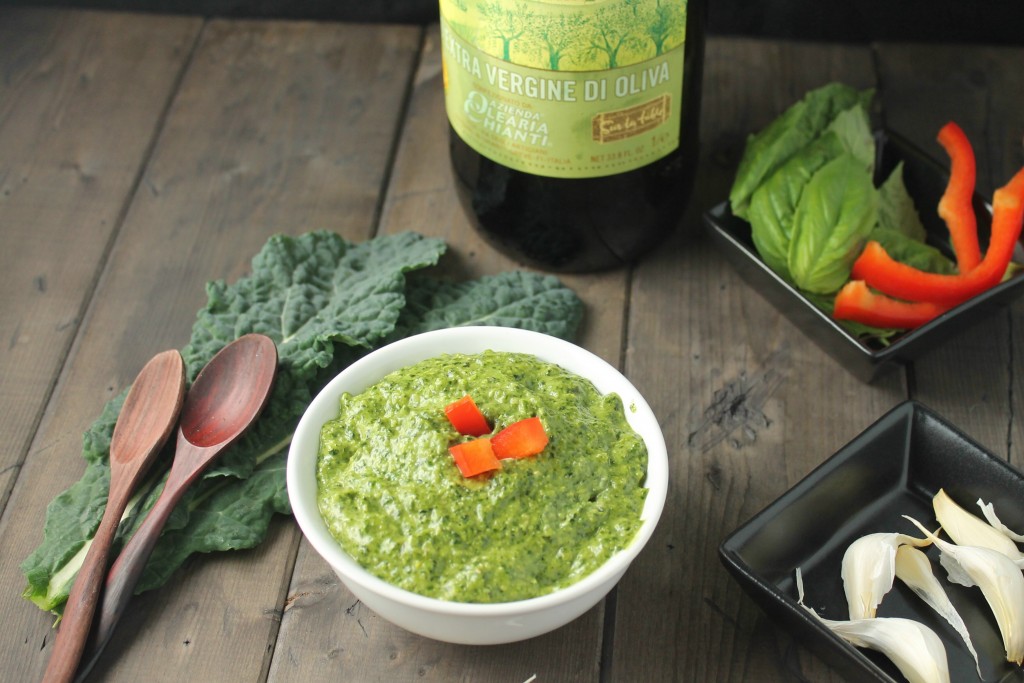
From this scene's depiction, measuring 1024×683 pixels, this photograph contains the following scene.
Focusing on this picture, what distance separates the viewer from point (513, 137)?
1585 mm

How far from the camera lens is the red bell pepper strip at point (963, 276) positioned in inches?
62.4

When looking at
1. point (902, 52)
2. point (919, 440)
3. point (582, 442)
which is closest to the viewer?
point (582, 442)

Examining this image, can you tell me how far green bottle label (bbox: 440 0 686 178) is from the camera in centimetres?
146

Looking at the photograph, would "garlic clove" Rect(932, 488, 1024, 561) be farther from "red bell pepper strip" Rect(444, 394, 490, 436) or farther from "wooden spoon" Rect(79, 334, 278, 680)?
"wooden spoon" Rect(79, 334, 278, 680)

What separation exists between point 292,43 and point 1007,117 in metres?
1.32

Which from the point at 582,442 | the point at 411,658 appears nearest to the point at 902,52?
the point at 582,442

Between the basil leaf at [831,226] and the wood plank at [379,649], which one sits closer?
the wood plank at [379,649]

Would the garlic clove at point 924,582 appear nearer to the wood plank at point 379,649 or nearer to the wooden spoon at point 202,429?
the wood plank at point 379,649

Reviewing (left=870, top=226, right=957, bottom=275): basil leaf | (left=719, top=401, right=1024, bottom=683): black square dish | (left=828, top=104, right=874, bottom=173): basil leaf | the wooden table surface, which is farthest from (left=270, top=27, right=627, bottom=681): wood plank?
(left=828, top=104, right=874, bottom=173): basil leaf

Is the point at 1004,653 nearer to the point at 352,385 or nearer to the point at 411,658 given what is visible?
the point at 411,658

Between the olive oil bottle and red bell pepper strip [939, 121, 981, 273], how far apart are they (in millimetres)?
375

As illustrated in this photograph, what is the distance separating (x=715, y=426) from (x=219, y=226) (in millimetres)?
865

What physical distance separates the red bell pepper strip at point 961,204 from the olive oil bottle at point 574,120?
1.23 ft

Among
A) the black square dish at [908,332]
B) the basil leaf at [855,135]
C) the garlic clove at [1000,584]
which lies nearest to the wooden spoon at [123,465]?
the black square dish at [908,332]
